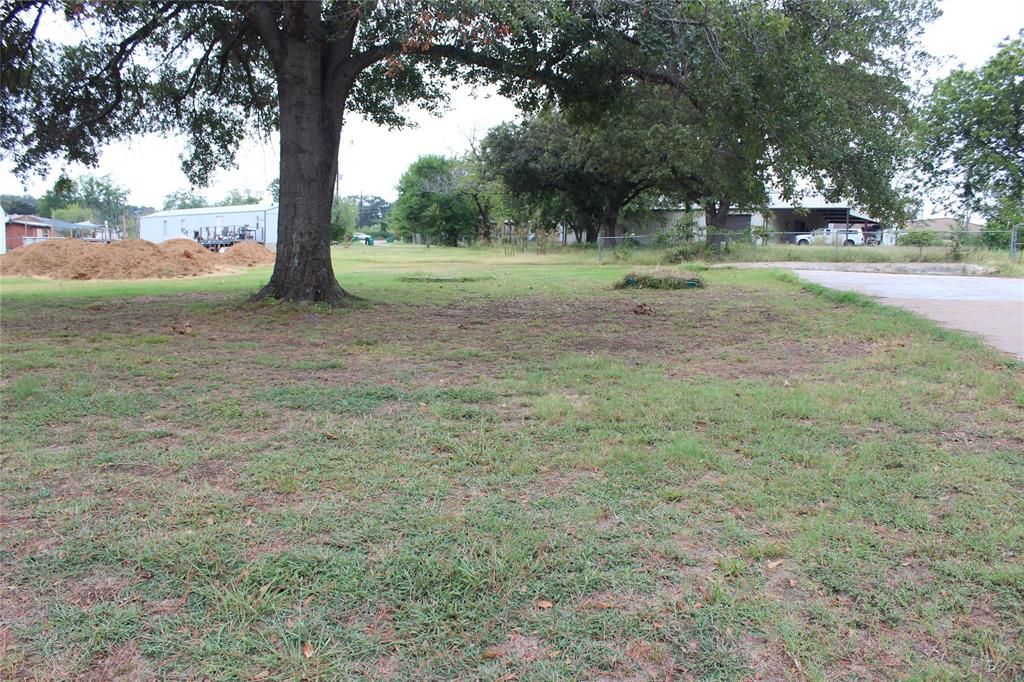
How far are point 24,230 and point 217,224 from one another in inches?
673

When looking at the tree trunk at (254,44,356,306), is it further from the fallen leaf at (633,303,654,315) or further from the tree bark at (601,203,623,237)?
the tree bark at (601,203,623,237)

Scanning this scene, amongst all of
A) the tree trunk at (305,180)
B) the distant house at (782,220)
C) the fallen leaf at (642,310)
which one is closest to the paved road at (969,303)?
the fallen leaf at (642,310)

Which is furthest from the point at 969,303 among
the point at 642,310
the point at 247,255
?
the point at 247,255

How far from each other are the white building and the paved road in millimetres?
45518

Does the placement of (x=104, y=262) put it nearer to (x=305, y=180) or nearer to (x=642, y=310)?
(x=305, y=180)

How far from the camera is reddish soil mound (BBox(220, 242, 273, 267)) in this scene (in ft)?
95.4

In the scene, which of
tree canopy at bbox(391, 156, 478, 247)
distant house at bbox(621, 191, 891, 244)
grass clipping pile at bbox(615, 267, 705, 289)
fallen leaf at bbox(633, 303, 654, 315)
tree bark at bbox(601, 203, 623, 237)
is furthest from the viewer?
tree canopy at bbox(391, 156, 478, 247)

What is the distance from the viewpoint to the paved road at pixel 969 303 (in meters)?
7.96

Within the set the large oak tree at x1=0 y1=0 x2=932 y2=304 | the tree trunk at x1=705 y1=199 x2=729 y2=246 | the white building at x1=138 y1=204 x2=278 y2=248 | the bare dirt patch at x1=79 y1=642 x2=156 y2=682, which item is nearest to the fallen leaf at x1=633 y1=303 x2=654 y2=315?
the large oak tree at x1=0 y1=0 x2=932 y2=304

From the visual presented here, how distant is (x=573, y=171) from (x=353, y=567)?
115ft

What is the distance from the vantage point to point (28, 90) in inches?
457

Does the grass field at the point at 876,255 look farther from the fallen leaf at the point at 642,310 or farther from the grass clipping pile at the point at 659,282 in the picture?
the fallen leaf at the point at 642,310

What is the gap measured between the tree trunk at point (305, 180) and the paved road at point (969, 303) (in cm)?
867

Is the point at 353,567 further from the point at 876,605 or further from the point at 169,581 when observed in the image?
the point at 876,605
